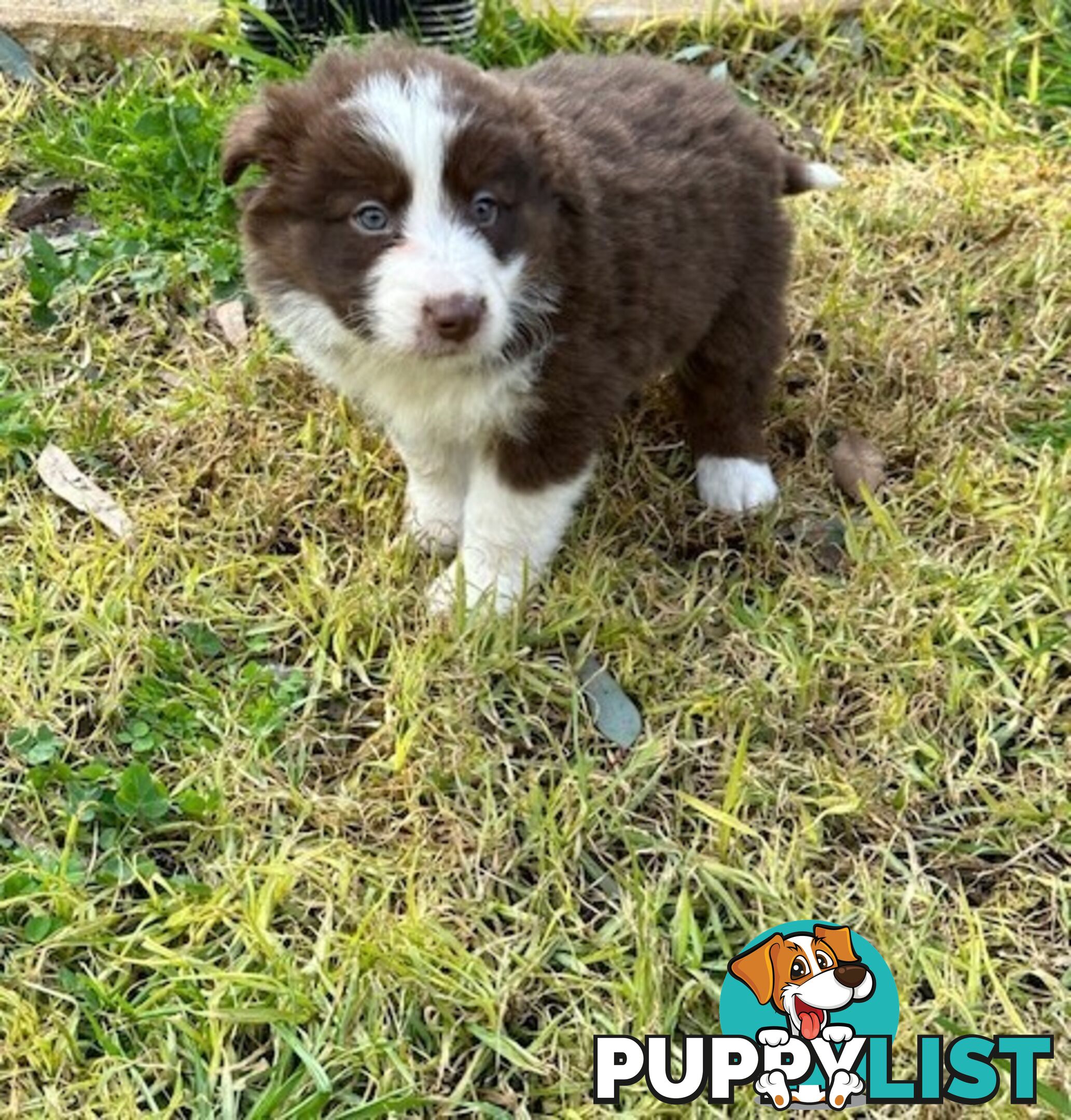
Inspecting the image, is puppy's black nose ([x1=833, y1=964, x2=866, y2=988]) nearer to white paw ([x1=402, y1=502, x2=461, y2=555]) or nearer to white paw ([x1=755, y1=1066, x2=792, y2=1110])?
white paw ([x1=755, y1=1066, x2=792, y2=1110])

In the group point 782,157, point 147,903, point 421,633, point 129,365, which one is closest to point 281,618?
point 421,633

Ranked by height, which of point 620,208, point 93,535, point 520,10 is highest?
point 620,208

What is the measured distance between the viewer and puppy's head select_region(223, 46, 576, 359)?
2812mm

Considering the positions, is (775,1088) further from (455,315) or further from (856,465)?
(856,465)

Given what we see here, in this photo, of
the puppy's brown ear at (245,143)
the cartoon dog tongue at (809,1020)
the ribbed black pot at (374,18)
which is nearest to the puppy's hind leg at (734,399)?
the puppy's brown ear at (245,143)

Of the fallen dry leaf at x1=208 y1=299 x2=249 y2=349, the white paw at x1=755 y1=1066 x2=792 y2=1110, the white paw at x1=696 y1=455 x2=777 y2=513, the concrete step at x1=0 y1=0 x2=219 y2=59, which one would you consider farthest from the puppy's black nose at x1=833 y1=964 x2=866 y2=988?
the concrete step at x1=0 y1=0 x2=219 y2=59

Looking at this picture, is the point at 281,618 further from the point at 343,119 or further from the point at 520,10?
the point at 520,10

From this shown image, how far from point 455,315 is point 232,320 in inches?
66.9

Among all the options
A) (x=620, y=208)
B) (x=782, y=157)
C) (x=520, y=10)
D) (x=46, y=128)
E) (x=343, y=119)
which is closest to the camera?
(x=343, y=119)

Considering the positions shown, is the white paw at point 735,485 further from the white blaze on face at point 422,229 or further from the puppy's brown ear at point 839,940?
the puppy's brown ear at point 839,940

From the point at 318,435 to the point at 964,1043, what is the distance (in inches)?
89.7

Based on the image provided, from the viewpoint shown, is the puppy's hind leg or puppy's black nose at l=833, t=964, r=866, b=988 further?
the puppy's hind leg

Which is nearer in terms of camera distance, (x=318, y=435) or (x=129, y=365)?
(x=318, y=435)

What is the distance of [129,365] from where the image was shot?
4207mm
